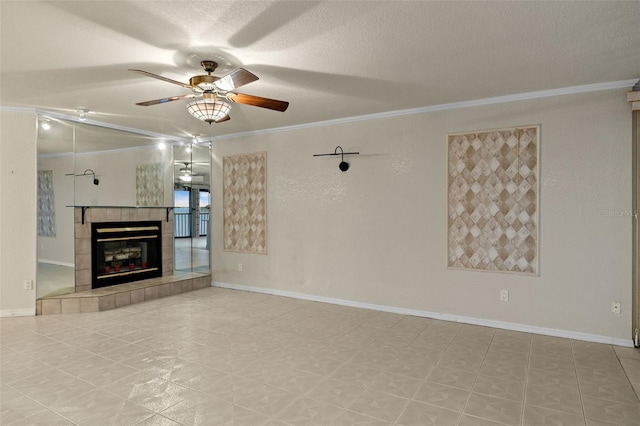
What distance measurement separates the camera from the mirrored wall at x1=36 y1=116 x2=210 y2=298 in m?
4.49

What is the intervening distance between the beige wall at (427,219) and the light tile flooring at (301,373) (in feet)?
1.23

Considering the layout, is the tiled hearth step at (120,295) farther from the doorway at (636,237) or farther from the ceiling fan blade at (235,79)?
the doorway at (636,237)

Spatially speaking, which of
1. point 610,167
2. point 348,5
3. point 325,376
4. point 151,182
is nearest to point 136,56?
point 348,5

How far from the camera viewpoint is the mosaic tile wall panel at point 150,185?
18.0 ft

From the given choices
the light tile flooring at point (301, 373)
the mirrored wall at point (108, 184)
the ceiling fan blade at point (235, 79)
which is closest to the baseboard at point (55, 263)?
the mirrored wall at point (108, 184)

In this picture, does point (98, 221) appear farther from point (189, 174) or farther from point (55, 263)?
point (189, 174)

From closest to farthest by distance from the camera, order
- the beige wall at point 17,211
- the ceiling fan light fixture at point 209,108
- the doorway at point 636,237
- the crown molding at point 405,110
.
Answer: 1. the ceiling fan light fixture at point 209,108
2. the doorway at point 636,237
3. the crown molding at point 405,110
4. the beige wall at point 17,211

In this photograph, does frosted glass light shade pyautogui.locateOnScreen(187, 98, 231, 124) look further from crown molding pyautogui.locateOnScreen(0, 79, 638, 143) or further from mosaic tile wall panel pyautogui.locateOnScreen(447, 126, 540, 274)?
mosaic tile wall panel pyautogui.locateOnScreen(447, 126, 540, 274)

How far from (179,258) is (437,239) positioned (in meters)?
4.18

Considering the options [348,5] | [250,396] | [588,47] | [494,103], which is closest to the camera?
[348,5]

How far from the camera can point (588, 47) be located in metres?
2.66

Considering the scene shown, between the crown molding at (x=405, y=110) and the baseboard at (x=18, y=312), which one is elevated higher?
the crown molding at (x=405, y=110)

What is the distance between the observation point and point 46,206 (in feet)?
14.7

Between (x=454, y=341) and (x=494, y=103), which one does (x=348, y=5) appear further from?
(x=454, y=341)
